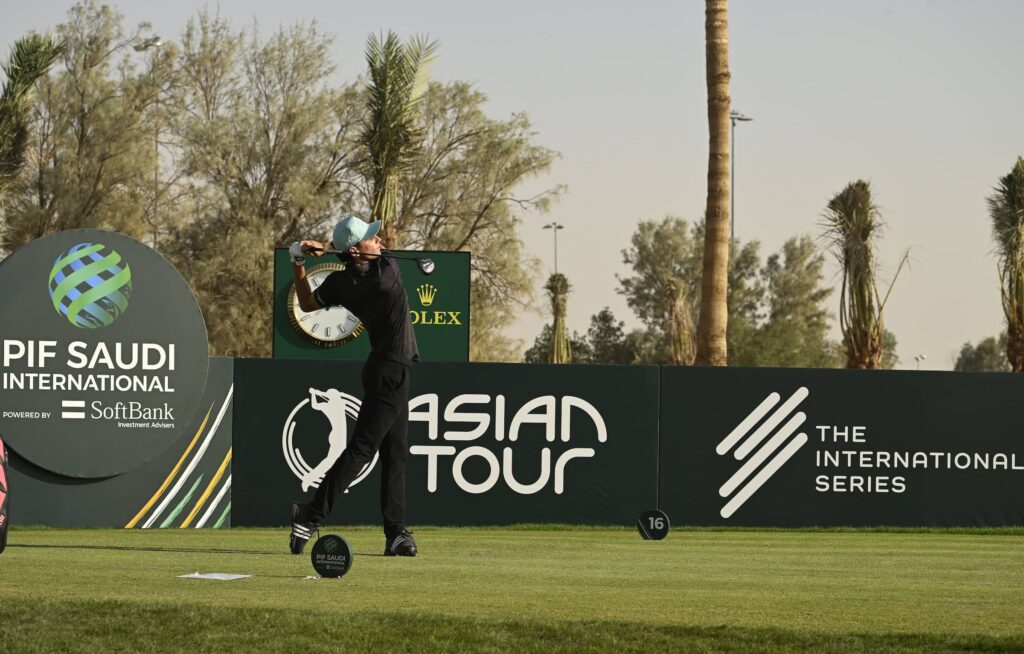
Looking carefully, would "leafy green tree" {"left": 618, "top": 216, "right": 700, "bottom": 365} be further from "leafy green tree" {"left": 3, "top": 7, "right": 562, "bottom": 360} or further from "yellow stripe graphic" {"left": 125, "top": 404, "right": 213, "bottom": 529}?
"yellow stripe graphic" {"left": 125, "top": 404, "right": 213, "bottom": 529}

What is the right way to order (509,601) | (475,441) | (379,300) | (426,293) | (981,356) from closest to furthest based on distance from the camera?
1. (509,601)
2. (379,300)
3. (475,441)
4. (426,293)
5. (981,356)

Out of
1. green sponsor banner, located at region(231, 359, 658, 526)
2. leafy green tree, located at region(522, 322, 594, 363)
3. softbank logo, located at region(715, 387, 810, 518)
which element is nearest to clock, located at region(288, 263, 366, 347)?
green sponsor banner, located at region(231, 359, 658, 526)

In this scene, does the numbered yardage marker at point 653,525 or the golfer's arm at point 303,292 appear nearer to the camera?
the golfer's arm at point 303,292

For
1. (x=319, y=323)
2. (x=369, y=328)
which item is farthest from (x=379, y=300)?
(x=319, y=323)

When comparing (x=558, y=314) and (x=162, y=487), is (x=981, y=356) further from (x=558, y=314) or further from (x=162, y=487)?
(x=162, y=487)

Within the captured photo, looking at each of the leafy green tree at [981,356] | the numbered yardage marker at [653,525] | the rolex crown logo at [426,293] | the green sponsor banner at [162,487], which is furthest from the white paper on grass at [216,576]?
the leafy green tree at [981,356]

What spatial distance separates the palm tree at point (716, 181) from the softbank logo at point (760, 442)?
7.34m

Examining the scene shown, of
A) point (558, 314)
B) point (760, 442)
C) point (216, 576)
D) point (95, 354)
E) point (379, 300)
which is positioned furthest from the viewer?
point (558, 314)

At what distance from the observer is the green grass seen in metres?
6.75

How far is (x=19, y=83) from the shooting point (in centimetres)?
3638

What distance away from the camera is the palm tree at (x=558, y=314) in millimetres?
40781

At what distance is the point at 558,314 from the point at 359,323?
24.5 m

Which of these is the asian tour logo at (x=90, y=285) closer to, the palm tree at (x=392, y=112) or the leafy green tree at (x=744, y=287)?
the palm tree at (x=392, y=112)

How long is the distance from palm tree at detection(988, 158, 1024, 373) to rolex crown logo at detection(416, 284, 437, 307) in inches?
422
